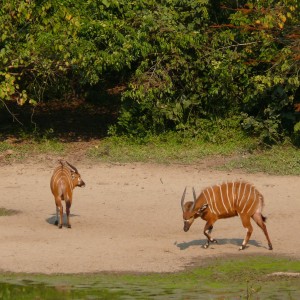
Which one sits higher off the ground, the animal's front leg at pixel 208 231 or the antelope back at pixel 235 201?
the antelope back at pixel 235 201

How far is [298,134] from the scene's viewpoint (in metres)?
18.7

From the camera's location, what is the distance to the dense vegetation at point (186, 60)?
18.1m

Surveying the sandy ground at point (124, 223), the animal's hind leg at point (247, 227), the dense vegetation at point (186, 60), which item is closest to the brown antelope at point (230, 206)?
the animal's hind leg at point (247, 227)

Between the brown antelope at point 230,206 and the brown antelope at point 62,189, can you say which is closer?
the brown antelope at point 230,206

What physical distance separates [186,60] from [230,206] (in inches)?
290

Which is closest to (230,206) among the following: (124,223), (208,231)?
(208,231)

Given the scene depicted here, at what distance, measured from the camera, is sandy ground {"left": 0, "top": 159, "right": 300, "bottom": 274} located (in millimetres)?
12039

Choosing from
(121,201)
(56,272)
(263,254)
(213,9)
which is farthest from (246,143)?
(56,272)

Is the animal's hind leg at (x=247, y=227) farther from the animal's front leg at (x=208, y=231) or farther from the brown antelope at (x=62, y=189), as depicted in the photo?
the brown antelope at (x=62, y=189)

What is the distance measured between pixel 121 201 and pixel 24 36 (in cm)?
403

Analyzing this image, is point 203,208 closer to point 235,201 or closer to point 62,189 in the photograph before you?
point 235,201

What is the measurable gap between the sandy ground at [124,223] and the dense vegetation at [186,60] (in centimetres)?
203

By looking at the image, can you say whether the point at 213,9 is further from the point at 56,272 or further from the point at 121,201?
the point at 56,272

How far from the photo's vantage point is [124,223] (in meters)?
14.1
